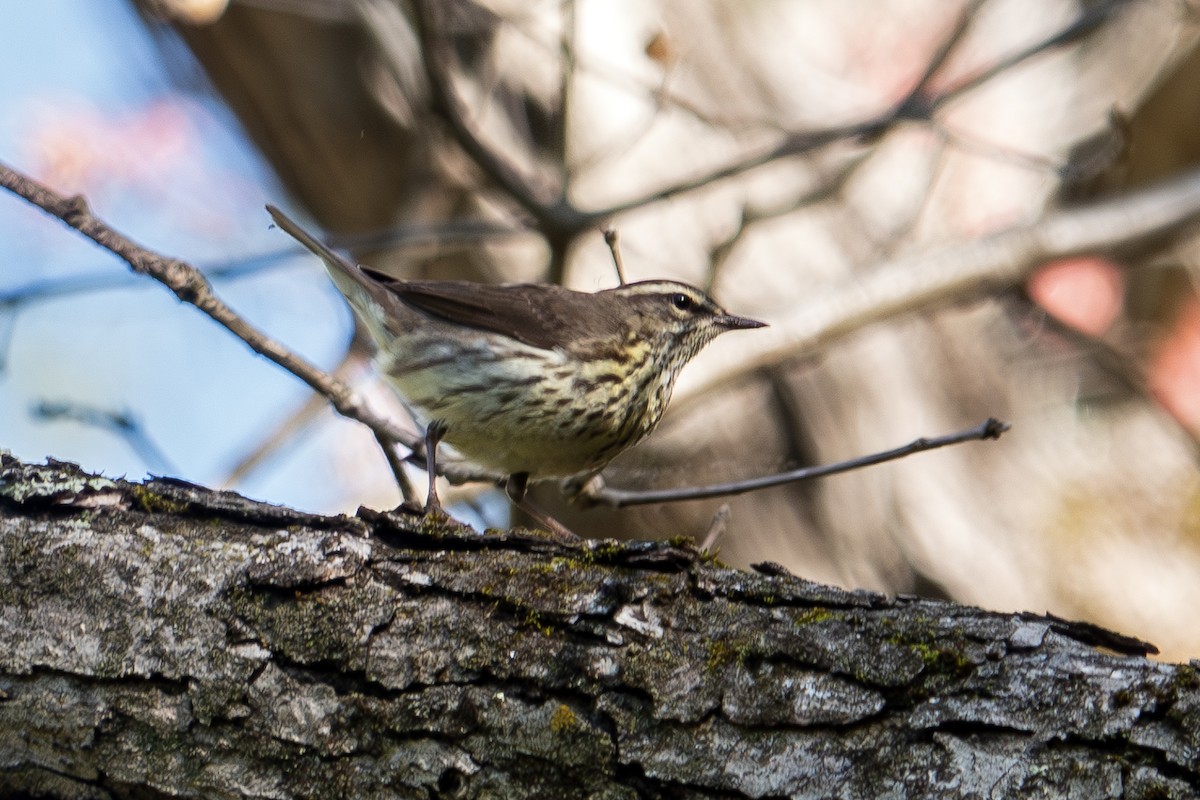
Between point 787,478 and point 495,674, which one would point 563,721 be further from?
point 787,478

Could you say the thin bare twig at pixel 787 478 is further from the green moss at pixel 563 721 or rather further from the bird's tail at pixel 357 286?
the green moss at pixel 563 721

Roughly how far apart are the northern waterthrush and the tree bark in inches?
73.5

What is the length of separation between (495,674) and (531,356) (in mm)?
2461

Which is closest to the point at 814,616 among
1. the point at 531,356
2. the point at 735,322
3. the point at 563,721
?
the point at 563,721

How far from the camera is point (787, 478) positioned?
4.09m

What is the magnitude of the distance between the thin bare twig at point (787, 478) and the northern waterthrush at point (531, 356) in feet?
0.53

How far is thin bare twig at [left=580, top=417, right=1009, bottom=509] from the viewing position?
382cm

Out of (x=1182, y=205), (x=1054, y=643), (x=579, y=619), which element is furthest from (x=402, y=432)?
(x=1182, y=205)

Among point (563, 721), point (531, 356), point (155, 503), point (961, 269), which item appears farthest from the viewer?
point (961, 269)

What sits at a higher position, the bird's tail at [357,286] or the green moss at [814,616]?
the bird's tail at [357,286]

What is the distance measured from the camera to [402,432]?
5039mm

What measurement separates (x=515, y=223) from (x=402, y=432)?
3397mm

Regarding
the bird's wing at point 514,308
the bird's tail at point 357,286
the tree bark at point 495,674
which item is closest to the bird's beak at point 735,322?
the bird's wing at point 514,308

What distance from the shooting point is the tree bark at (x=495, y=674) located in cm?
263
